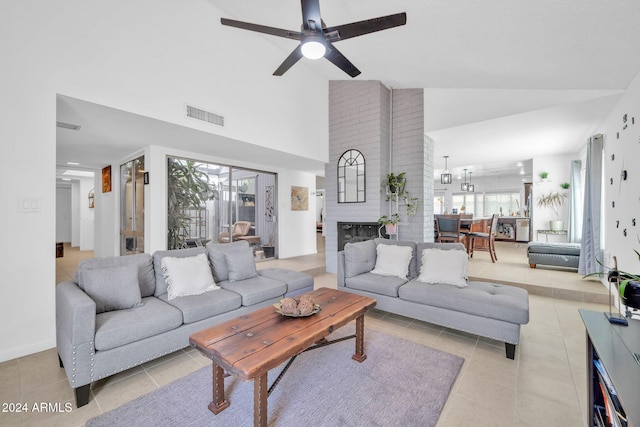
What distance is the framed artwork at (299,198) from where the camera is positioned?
22.1 feet

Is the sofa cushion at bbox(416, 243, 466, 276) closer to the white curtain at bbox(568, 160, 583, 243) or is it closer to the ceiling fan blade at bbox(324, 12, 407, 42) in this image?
the ceiling fan blade at bbox(324, 12, 407, 42)

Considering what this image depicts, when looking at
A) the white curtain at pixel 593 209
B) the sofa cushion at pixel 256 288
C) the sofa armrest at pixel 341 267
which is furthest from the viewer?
the white curtain at pixel 593 209

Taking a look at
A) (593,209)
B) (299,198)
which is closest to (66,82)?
(299,198)

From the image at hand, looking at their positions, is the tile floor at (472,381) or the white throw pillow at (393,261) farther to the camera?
the white throw pillow at (393,261)

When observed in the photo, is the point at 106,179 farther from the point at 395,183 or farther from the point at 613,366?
the point at 613,366

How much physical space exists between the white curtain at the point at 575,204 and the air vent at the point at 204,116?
697 centimetres

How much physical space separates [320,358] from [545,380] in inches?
65.2

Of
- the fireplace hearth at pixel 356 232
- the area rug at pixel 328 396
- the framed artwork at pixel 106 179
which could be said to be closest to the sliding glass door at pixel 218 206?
the fireplace hearth at pixel 356 232

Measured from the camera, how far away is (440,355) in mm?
2346

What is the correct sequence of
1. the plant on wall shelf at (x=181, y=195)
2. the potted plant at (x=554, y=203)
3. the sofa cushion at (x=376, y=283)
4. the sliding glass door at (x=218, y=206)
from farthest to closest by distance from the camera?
the potted plant at (x=554, y=203)
the sliding glass door at (x=218, y=206)
the plant on wall shelf at (x=181, y=195)
the sofa cushion at (x=376, y=283)

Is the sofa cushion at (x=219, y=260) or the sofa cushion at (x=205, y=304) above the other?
the sofa cushion at (x=219, y=260)

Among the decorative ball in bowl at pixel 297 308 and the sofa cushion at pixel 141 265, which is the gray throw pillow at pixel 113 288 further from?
the decorative ball in bowl at pixel 297 308

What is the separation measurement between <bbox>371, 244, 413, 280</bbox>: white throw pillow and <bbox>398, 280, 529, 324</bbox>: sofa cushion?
26 cm

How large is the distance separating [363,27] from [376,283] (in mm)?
2466
